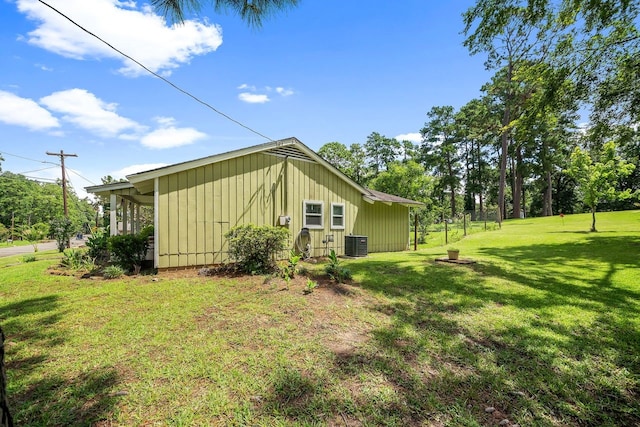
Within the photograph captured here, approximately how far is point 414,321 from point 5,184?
202 ft

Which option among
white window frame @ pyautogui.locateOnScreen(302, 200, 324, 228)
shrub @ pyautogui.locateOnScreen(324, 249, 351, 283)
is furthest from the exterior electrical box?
shrub @ pyautogui.locateOnScreen(324, 249, 351, 283)

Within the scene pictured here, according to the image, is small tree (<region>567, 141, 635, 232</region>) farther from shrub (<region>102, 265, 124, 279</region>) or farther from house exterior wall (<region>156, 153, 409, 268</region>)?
shrub (<region>102, 265, 124, 279</region>)

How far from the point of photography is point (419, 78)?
1180cm

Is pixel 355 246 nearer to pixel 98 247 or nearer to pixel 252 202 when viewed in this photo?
pixel 252 202

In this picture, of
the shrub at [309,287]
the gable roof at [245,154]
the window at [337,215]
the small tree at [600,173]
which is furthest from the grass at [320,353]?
the small tree at [600,173]

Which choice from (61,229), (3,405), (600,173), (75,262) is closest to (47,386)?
(3,405)

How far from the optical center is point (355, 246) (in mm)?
10828

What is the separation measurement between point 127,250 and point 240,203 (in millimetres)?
3270

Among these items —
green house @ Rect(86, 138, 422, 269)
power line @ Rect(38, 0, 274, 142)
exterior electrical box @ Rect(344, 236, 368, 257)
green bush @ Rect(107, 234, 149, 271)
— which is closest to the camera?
power line @ Rect(38, 0, 274, 142)

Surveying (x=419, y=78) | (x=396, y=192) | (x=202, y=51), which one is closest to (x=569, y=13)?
(x=419, y=78)

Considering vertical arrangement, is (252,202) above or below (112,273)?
above

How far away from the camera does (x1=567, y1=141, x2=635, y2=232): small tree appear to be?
14144mm

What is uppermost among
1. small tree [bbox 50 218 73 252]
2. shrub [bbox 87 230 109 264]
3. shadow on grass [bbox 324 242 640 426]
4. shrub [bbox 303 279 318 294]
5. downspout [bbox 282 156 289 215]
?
downspout [bbox 282 156 289 215]

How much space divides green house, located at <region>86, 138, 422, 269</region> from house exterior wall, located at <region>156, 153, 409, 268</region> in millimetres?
24
